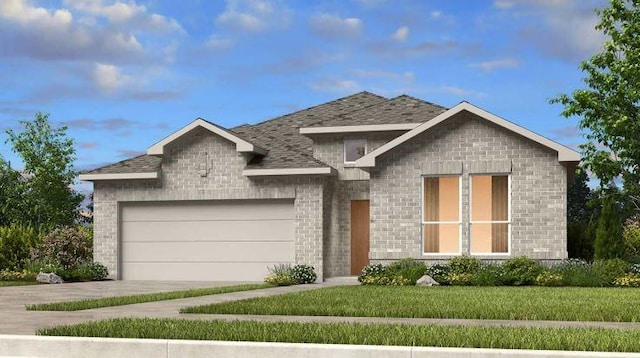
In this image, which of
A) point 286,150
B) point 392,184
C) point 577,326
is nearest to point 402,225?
point 392,184

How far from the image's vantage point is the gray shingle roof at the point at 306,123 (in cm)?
2922

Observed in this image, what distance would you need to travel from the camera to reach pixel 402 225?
88.9ft

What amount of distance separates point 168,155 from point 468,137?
10332 millimetres

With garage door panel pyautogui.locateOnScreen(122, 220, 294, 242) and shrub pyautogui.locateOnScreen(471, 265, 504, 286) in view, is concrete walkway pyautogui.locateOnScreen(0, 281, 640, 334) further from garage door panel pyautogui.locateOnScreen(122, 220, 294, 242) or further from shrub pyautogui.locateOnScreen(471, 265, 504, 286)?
garage door panel pyautogui.locateOnScreen(122, 220, 294, 242)

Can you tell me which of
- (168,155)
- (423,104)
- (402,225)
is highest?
(423,104)

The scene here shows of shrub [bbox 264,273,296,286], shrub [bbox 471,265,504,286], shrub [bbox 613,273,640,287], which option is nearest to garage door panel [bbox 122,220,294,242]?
shrub [bbox 264,273,296,286]

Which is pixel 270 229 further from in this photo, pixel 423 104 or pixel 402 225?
pixel 423 104

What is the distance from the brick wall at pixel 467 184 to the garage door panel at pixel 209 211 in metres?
3.44

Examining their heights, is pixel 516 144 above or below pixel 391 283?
above

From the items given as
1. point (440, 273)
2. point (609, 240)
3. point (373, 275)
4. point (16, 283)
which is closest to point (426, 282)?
point (440, 273)

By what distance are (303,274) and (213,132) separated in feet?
18.9

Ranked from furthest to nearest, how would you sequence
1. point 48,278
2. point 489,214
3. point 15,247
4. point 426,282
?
point 15,247 < point 48,278 < point 489,214 < point 426,282

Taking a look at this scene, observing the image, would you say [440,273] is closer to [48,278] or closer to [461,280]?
[461,280]

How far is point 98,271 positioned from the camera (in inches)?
1183
